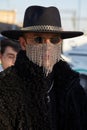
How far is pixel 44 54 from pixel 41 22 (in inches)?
11.6

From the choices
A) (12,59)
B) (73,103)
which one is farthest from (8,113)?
(12,59)

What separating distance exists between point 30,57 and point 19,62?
0.31 ft

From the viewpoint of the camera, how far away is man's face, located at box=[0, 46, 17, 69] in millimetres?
6512

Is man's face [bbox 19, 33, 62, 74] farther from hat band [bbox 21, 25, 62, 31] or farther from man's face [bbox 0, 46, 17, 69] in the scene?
man's face [bbox 0, 46, 17, 69]

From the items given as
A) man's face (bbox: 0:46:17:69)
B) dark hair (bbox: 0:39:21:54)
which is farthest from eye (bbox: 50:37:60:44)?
dark hair (bbox: 0:39:21:54)

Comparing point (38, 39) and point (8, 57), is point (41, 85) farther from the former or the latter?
point (8, 57)

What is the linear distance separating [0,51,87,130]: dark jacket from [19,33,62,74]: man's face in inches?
2.3

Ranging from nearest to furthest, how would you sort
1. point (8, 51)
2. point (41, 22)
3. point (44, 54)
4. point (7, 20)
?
point (44, 54)
point (41, 22)
point (8, 51)
point (7, 20)

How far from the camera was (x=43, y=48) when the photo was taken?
417 centimetres

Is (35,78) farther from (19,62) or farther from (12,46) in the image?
(12,46)

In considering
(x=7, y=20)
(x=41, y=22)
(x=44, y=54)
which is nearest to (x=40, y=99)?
(x=44, y=54)

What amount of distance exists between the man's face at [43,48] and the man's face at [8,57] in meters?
2.24

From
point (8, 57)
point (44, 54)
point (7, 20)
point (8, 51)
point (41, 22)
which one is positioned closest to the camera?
point (44, 54)

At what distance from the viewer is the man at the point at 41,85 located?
4.10m
